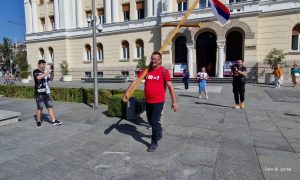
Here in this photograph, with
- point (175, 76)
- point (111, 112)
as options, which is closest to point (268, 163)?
point (111, 112)

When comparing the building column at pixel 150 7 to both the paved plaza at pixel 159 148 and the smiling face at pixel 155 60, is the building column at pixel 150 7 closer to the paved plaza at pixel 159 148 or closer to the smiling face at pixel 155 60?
the paved plaza at pixel 159 148

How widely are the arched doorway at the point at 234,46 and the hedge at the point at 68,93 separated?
15.1 metres

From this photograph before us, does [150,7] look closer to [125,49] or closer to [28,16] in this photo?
[125,49]

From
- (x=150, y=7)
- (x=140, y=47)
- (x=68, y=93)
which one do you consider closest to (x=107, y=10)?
(x=150, y=7)

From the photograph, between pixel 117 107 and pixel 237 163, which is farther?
pixel 117 107

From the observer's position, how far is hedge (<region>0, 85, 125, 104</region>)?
391 inches

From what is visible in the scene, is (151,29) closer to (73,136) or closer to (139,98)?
(139,98)

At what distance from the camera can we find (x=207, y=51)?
22.6 m

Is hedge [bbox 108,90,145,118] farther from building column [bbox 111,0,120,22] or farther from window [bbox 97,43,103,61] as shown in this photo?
window [bbox 97,43,103,61]

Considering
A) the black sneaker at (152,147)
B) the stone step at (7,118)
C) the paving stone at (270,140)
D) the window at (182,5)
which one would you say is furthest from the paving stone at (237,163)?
the window at (182,5)

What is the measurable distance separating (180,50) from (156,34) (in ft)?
9.99

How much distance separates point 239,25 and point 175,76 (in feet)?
24.7

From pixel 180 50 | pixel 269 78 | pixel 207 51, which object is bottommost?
Answer: pixel 269 78

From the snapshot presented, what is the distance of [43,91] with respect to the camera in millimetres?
6605
